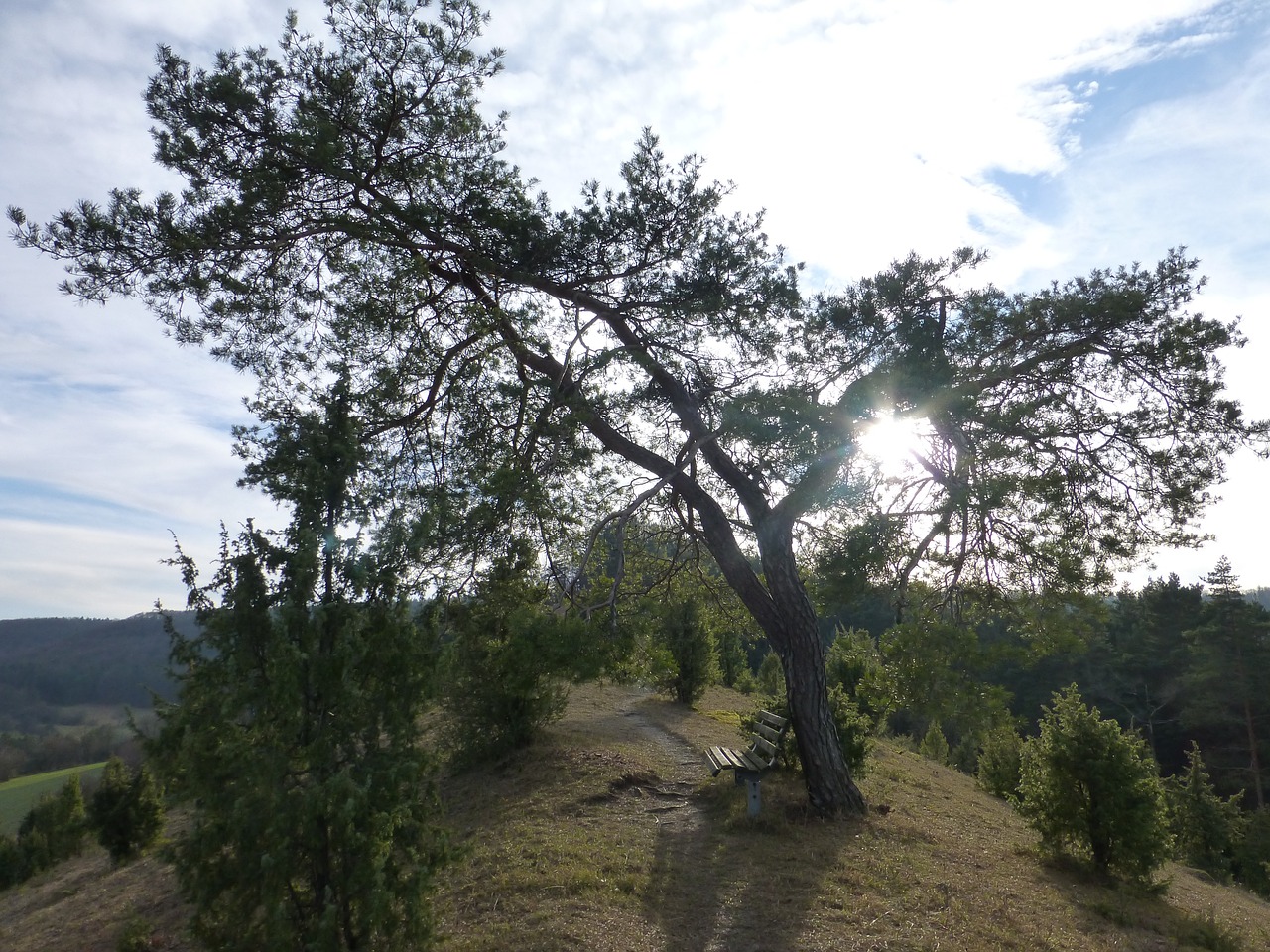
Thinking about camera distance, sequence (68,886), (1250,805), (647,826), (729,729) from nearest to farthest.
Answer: (647,826)
(68,886)
(729,729)
(1250,805)

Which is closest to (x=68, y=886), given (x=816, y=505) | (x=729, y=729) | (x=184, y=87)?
(x=729, y=729)

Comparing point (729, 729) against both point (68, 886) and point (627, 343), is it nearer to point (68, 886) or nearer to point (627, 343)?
point (627, 343)

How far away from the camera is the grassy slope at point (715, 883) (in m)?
5.70

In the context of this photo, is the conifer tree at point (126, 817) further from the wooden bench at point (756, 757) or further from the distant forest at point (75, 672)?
the distant forest at point (75, 672)

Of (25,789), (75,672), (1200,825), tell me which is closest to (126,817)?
(1200,825)

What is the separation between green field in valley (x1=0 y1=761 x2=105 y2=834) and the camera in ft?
118

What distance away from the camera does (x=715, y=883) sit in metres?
6.71

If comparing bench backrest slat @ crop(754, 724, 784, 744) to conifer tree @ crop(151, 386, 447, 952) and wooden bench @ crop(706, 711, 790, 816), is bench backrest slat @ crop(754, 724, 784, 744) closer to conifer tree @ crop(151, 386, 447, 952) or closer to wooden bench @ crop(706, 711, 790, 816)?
wooden bench @ crop(706, 711, 790, 816)

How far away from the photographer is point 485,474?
7051mm

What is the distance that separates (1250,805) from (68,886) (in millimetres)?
36042

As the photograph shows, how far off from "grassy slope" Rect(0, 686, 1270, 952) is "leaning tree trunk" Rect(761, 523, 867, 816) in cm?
34

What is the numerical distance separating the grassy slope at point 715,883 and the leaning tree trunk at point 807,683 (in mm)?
341

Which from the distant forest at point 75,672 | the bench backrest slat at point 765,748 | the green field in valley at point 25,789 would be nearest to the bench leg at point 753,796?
the bench backrest slat at point 765,748

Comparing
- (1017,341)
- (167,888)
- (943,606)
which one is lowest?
(167,888)
